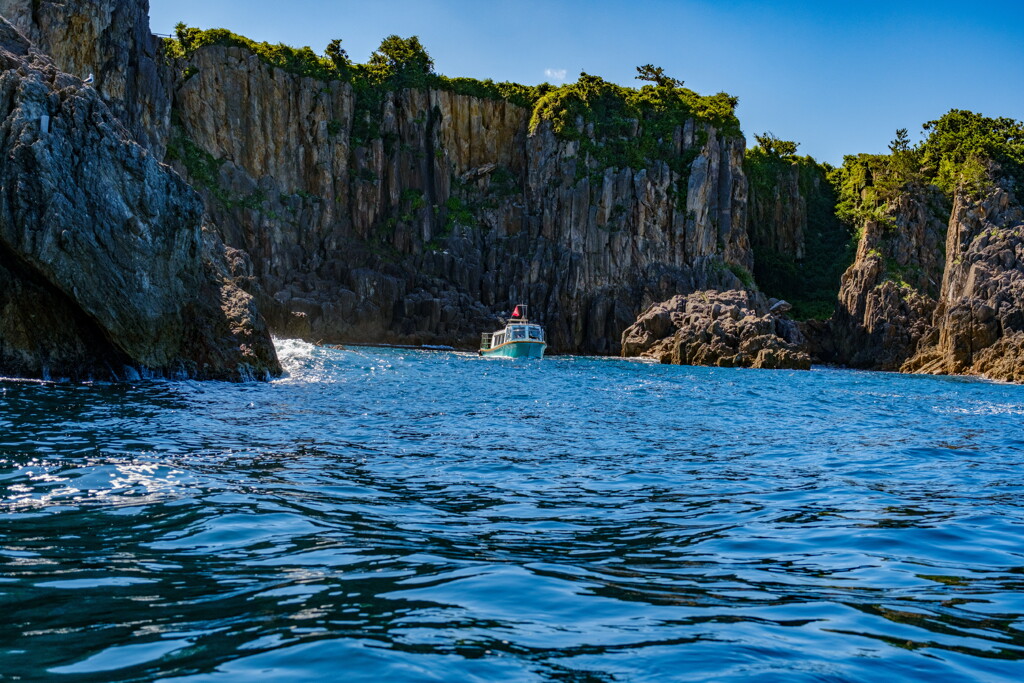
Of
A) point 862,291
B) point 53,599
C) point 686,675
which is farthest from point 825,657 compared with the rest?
point 862,291

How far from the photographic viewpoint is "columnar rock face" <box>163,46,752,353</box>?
91125mm

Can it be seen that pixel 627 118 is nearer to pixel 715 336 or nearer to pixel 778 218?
pixel 778 218

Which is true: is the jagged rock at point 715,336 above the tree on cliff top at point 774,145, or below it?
below

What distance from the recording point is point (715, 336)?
222ft

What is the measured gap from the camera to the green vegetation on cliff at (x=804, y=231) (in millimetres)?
112625

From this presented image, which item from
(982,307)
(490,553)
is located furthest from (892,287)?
(490,553)

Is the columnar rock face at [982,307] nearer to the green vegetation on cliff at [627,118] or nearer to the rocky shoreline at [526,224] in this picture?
the rocky shoreline at [526,224]

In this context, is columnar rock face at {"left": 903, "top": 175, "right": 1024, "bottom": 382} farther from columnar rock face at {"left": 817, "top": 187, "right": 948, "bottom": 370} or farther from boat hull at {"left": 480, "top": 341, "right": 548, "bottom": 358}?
boat hull at {"left": 480, "top": 341, "right": 548, "bottom": 358}

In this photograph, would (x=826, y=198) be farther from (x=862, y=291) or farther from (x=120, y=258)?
(x=120, y=258)

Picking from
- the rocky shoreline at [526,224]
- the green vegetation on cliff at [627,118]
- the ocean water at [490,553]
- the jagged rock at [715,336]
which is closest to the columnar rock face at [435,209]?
the rocky shoreline at [526,224]

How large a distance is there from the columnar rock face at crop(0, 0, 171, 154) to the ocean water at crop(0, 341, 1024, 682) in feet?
148

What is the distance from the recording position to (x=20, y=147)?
2322cm

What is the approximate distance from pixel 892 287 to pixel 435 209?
53.6 m

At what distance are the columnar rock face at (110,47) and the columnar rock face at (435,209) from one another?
18095 mm
